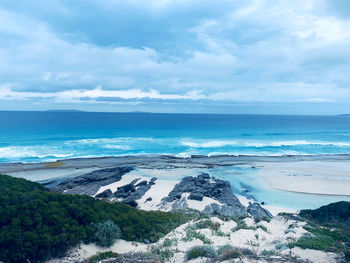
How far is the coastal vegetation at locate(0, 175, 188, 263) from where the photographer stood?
284 inches

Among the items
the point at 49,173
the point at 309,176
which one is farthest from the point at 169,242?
the point at 49,173

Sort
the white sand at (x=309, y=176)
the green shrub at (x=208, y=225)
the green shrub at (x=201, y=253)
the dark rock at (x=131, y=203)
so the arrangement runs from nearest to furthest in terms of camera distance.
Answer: the green shrub at (x=201, y=253)
the green shrub at (x=208, y=225)
the dark rock at (x=131, y=203)
the white sand at (x=309, y=176)

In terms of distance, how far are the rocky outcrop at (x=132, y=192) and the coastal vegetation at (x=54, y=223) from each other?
6.68 m

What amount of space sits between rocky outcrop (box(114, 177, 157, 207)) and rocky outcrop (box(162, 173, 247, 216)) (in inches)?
84.4

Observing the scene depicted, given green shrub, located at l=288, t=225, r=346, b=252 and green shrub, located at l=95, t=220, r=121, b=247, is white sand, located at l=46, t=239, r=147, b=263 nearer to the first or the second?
green shrub, located at l=95, t=220, r=121, b=247

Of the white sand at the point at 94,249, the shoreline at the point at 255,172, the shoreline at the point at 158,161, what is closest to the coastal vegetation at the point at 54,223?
the white sand at the point at 94,249

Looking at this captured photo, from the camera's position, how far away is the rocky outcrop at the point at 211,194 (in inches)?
619

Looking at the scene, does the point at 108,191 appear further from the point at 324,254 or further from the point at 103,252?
the point at 324,254

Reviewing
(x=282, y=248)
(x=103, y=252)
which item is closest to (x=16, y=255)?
(x=103, y=252)

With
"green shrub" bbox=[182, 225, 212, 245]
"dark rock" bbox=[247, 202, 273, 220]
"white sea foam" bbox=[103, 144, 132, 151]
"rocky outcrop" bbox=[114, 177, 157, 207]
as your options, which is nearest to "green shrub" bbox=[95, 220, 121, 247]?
"green shrub" bbox=[182, 225, 212, 245]

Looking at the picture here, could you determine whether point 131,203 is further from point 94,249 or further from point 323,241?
point 323,241

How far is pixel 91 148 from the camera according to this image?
41719 millimetres

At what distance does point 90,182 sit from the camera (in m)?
22.5

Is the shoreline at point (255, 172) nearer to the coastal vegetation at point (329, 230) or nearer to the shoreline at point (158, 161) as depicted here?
the shoreline at point (158, 161)
